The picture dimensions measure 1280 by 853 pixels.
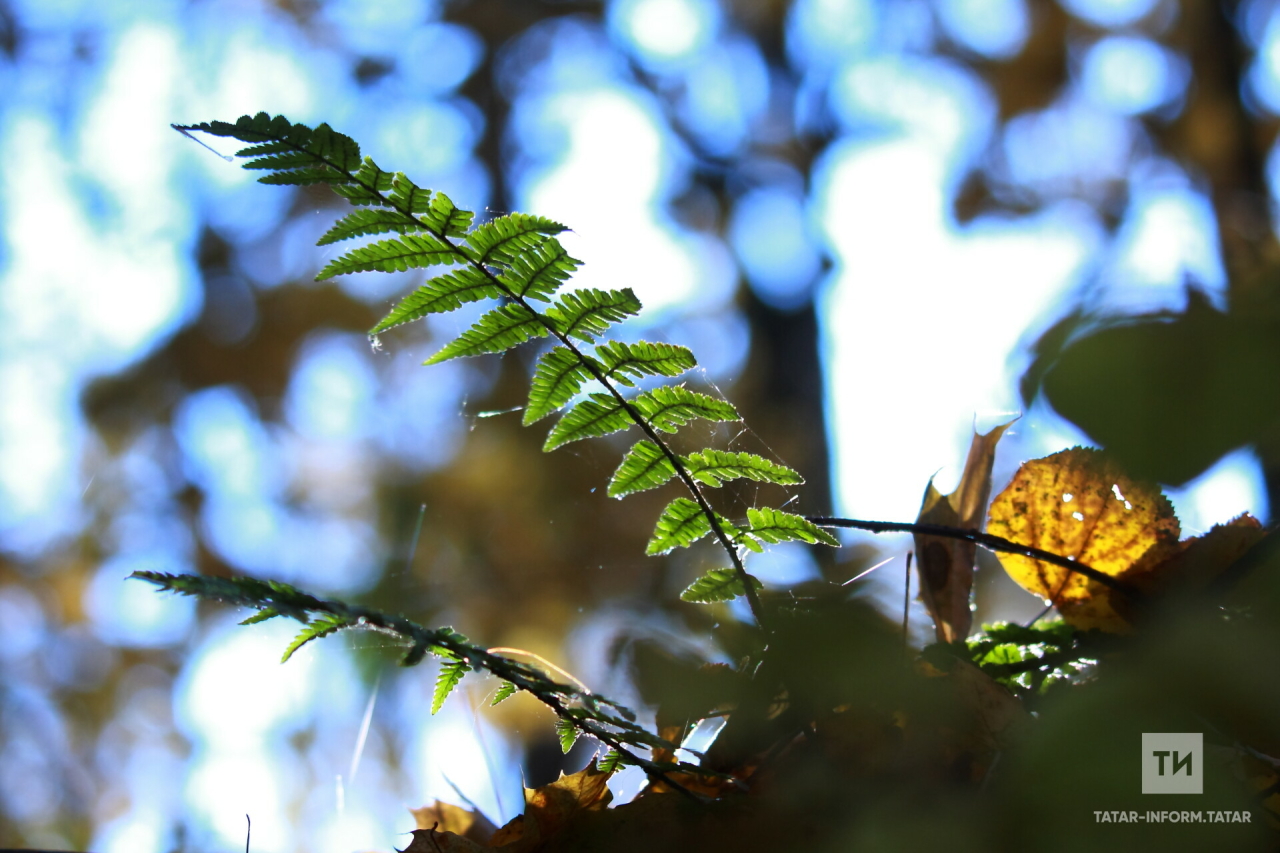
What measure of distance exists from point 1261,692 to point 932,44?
4.64 meters

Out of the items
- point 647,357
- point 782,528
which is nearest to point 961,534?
point 782,528

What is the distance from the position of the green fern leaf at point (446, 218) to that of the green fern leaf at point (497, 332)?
0.06 meters

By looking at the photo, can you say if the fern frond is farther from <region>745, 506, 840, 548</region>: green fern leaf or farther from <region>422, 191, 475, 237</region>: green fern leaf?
<region>422, 191, 475, 237</region>: green fern leaf

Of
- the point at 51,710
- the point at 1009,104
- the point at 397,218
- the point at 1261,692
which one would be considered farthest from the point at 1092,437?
the point at 51,710

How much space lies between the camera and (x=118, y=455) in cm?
447

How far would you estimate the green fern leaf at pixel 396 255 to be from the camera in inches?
19.9

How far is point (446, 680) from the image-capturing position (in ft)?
1.59

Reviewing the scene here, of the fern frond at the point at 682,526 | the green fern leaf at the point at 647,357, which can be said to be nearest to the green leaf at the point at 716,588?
the fern frond at the point at 682,526

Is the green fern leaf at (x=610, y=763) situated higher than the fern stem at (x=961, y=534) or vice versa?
the fern stem at (x=961, y=534)

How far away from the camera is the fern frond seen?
54cm

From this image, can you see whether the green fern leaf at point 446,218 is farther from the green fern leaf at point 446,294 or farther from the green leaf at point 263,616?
the green leaf at point 263,616
